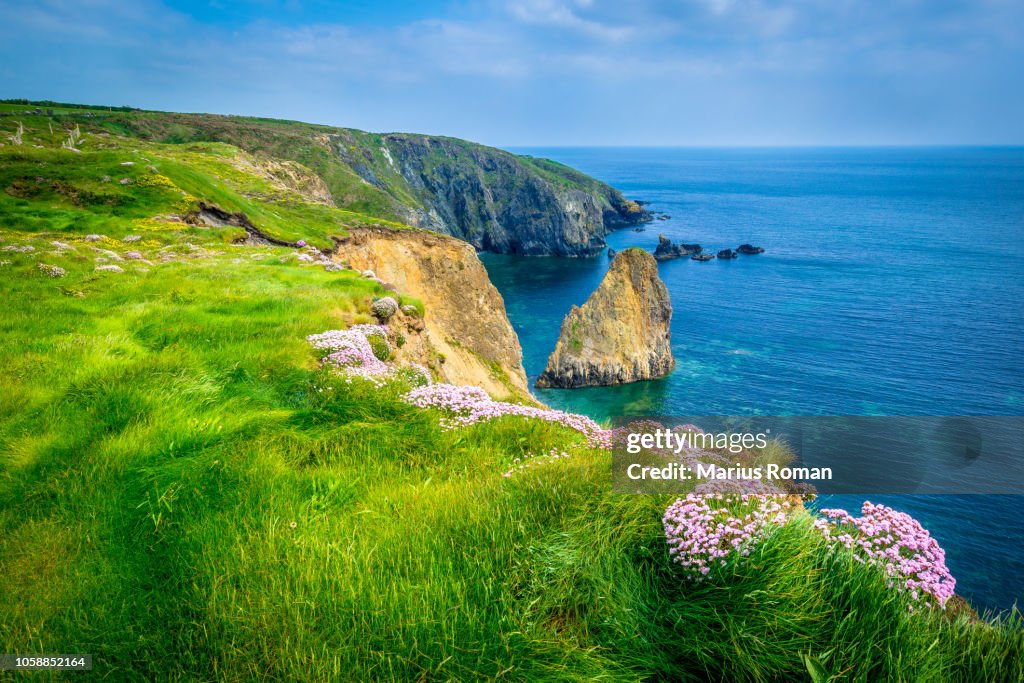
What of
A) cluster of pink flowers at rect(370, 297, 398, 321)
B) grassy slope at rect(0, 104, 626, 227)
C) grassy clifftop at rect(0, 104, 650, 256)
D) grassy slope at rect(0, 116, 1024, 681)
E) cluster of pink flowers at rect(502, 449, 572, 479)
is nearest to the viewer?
grassy slope at rect(0, 116, 1024, 681)

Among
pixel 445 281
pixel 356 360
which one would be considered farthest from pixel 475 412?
pixel 445 281

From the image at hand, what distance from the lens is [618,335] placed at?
71.4 m

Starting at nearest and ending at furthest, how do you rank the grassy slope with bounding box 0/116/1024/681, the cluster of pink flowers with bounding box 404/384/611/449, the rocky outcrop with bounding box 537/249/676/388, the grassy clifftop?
the grassy slope with bounding box 0/116/1024/681
the cluster of pink flowers with bounding box 404/384/611/449
the rocky outcrop with bounding box 537/249/676/388
the grassy clifftop

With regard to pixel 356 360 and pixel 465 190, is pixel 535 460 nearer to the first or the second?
pixel 356 360

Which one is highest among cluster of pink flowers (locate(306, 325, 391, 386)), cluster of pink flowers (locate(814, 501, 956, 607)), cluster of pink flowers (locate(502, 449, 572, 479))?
cluster of pink flowers (locate(306, 325, 391, 386))

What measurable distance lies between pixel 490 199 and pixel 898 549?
625 feet

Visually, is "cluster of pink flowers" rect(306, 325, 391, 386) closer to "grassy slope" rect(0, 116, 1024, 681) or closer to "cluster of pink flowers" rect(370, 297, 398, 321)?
"grassy slope" rect(0, 116, 1024, 681)

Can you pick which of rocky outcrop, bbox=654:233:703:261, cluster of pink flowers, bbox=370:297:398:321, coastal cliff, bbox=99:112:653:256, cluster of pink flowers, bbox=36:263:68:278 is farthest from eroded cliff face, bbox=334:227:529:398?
rocky outcrop, bbox=654:233:703:261

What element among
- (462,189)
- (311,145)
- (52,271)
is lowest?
(52,271)

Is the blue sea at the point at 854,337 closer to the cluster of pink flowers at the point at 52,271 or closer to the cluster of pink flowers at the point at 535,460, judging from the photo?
the cluster of pink flowers at the point at 535,460

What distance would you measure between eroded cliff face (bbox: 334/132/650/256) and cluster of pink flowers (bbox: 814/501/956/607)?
169 meters

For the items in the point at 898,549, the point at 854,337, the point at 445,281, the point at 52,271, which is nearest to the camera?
the point at 898,549

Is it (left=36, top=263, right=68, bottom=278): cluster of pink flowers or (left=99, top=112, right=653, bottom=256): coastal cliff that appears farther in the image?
(left=99, top=112, right=653, bottom=256): coastal cliff

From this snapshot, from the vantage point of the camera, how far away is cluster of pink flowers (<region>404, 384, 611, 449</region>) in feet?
25.7
